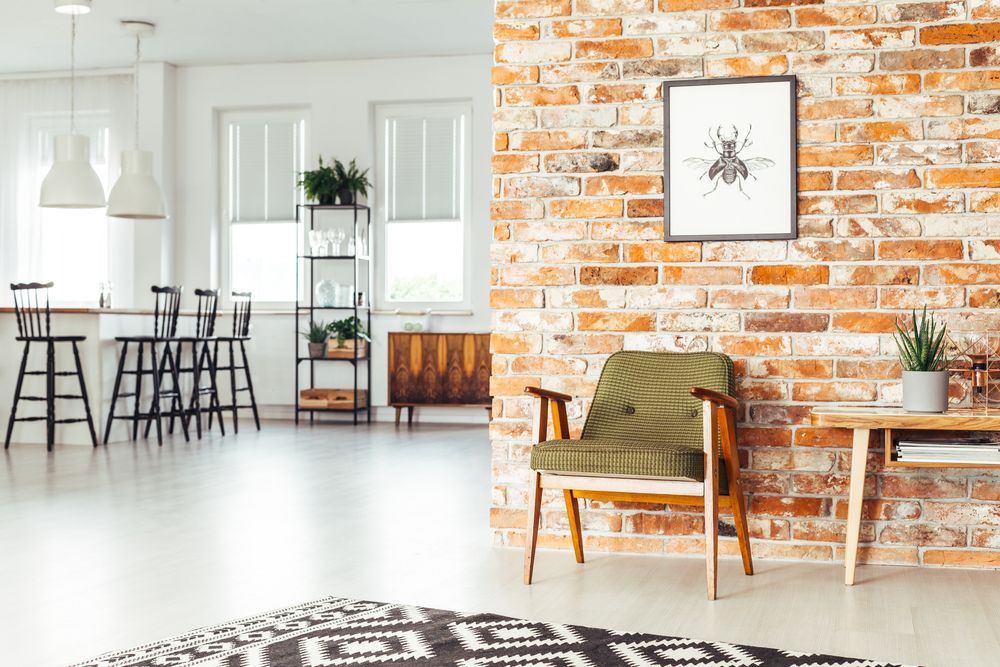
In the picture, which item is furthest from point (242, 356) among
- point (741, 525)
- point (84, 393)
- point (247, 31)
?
point (741, 525)

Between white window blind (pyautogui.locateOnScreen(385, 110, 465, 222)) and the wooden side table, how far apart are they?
6.21 metres

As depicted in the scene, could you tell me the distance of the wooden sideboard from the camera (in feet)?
29.5

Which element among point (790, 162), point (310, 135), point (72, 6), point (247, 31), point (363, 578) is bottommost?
point (363, 578)

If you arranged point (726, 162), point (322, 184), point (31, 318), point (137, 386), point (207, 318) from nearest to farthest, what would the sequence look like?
point (726, 162), point (31, 318), point (137, 386), point (207, 318), point (322, 184)

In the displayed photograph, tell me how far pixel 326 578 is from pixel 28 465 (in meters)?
3.60

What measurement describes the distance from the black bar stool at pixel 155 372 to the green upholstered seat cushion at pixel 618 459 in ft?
15.4

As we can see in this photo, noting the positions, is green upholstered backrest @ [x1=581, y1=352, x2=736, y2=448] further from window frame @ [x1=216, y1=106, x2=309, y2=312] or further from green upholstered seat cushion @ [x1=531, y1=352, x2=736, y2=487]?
window frame @ [x1=216, y1=106, x2=309, y2=312]

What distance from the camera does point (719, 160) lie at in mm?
3939

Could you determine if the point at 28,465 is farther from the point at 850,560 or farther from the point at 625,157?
the point at 850,560

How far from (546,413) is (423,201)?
239 inches

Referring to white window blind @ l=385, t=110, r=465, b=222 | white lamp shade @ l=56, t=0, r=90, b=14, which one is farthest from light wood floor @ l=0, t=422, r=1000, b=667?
white window blind @ l=385, t=110, r=465, b=222

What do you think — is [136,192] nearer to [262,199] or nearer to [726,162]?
[262,199]

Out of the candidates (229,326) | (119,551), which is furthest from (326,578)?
(229,326)

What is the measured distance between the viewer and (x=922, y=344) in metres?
3.52
